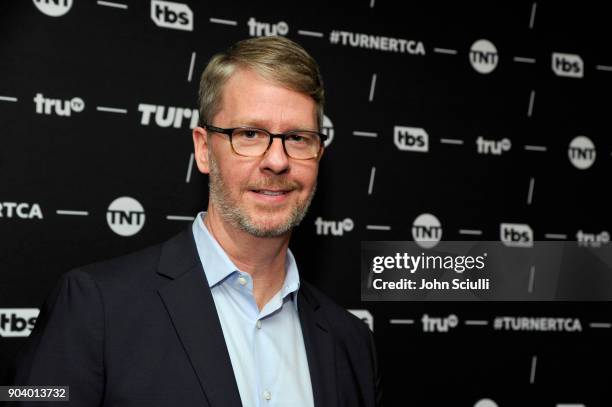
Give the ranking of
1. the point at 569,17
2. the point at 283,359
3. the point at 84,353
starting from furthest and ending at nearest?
the point at 569,17 < the point at 283,359 < the point at 84,353

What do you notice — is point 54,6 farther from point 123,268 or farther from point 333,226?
point 333,226

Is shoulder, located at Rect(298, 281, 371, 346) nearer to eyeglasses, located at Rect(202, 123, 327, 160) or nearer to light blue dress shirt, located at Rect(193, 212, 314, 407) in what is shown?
light blue dress shirt, located at Rect(193, 212, 314, 407)

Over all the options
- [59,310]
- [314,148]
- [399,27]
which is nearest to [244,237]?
[314,148]

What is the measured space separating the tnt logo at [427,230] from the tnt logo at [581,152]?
600mm

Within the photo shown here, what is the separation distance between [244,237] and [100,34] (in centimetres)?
79

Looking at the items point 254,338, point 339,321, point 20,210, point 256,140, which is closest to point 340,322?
point 339,321

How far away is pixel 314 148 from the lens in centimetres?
147

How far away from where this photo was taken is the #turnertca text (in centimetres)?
161

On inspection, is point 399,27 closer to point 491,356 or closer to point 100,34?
point 100,34

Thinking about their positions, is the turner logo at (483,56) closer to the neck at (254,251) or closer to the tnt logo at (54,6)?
the neck at (254,251)

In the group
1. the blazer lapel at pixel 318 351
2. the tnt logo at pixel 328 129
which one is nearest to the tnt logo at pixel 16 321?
the blazer lapel at pixel 318 351

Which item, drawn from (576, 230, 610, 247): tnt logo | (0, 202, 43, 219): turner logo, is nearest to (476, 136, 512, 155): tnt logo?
(576, 230, 610, 247): tnt logo


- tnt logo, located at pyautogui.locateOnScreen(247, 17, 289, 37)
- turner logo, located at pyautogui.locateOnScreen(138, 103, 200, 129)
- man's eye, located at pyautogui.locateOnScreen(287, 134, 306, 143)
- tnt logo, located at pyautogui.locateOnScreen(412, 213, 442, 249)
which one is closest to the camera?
man's eye, located at pyautogui.locateOnScreen(287, 134, 306, 143)
